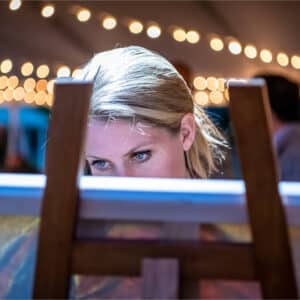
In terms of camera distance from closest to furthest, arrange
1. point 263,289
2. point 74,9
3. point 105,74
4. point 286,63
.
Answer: point 263,289 → point 105,74 → point 74,9 → point 286,63

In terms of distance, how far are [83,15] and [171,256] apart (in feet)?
7.47

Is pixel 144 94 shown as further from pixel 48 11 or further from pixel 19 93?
pixel 19 93

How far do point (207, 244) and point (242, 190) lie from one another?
0.15ft

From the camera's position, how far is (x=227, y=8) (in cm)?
269

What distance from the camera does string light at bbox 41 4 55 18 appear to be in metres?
2.60

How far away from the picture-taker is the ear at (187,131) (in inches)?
37.5

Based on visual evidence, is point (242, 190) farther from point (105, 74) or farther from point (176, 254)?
point (105, 74)

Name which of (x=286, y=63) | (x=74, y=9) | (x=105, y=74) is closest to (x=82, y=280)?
(x=105, y=74)

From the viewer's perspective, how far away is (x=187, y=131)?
3.16ft

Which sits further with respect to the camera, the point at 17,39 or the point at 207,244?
the point at 17,39

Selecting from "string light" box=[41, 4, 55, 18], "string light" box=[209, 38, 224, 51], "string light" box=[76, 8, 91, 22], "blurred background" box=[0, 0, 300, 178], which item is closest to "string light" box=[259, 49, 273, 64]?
"blurred background" box=[0, 0, 300, 178]

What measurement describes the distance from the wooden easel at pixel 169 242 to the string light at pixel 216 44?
2387mm

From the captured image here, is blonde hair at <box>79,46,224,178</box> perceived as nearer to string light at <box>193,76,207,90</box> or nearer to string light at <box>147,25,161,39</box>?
string light at <box>147,25,161,39</box>

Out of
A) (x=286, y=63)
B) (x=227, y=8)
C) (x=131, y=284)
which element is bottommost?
(x=131, y=284)
